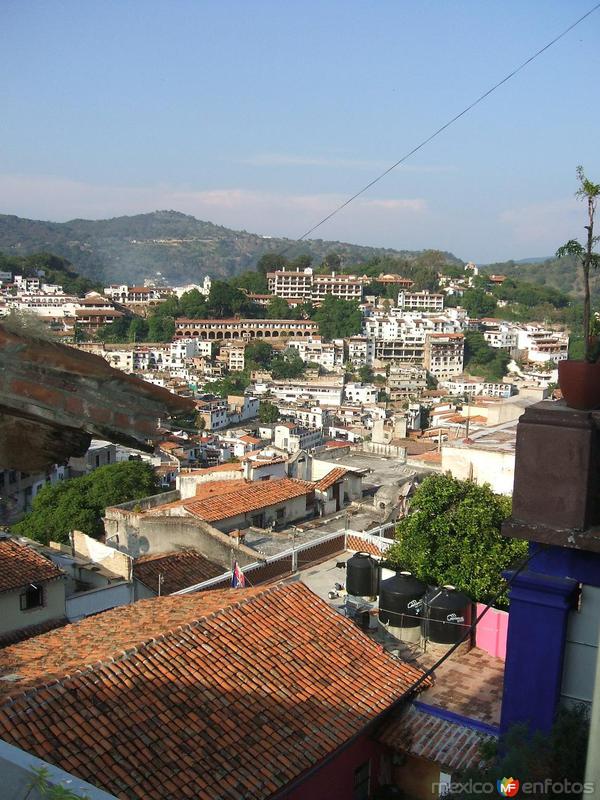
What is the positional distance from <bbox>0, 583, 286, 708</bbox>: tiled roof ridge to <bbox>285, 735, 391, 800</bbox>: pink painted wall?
1.48 meters

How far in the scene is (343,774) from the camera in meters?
5.67

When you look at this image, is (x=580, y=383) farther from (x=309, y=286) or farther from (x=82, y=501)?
(x=309, y=286)

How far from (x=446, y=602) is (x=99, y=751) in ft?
13.4

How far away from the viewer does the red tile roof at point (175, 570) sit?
10.3 meters

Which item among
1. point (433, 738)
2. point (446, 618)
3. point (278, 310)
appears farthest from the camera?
point (278, 310)

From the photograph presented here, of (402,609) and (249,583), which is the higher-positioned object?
(402,609)

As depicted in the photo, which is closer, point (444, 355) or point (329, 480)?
point (329, 480)

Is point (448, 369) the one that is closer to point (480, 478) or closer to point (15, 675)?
point (480, 478)

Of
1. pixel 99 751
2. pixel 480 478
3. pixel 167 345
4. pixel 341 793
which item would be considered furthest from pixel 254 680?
pixel 167 345

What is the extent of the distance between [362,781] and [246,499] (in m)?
6.69

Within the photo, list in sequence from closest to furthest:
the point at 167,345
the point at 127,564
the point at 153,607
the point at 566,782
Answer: the point at 566,782 → the point at 153,607 → the point at 127,564 → the point at 167,345

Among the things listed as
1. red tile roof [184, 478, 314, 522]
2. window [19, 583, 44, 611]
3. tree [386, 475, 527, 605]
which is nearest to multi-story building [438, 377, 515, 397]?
red tile roof [184, 478, 314, 522]

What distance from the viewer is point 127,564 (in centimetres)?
1065

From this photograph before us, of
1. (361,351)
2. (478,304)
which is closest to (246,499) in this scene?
(361,351)
